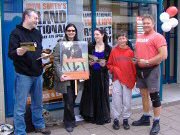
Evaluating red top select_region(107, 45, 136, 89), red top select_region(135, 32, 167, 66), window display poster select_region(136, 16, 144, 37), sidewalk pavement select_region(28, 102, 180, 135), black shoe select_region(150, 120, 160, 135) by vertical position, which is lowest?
sidewalk pavement select_region(28, 102, 180, 135)

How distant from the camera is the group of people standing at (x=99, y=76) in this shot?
476 cm

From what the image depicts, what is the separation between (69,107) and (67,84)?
15.1 inches

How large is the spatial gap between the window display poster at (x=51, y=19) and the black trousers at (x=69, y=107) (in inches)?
43.3

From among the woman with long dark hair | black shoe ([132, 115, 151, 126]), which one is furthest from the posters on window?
black shoe ([132, 115, 151, 126])

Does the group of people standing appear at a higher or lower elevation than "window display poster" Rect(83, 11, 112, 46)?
lower

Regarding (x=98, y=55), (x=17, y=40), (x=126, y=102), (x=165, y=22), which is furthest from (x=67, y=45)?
(x=165, y=22)

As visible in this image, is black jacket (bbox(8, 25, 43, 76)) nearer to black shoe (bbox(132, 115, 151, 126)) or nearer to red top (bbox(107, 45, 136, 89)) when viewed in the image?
red top (bbox(107, 45, 136, 89))

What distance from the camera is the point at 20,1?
562 cm

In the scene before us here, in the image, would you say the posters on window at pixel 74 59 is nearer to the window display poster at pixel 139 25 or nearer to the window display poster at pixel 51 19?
the window display poster at pixel 51 19

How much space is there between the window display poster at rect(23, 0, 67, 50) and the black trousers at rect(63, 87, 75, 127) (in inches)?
43.3

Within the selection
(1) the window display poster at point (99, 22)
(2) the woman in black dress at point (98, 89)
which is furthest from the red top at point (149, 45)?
(1) the window display poster at point (99, 22)

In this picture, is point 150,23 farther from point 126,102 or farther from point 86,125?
point 86,125

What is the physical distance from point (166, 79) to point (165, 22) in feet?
12.4

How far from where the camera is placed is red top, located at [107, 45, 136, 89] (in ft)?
17.6
